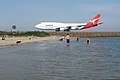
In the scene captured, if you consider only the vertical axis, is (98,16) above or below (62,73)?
above

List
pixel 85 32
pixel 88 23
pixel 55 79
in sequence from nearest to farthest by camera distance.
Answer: pixel 55 79
pixel 88 23
pixel 85 32

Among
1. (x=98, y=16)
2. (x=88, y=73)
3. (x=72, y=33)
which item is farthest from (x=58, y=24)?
(x=88, y=73)

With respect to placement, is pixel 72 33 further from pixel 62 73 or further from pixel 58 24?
pixel 62 73

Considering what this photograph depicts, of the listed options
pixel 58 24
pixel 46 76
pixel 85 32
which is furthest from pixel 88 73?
pixel 85 32

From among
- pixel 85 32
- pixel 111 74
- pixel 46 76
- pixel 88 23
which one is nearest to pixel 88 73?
pixel 111 74

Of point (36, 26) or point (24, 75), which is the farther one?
point (36, 26)

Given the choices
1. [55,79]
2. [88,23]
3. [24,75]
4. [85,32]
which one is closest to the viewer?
[55,79]

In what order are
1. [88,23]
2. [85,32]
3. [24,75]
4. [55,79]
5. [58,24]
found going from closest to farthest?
[55,79], [24,75], [58,24], [88,23], [85,32]

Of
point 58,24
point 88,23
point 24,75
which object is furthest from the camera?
point 88,23

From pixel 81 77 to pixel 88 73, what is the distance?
1.44m

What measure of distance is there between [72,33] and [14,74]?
139 meters

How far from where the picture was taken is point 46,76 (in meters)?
15.1

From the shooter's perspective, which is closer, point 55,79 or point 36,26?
point 55,79

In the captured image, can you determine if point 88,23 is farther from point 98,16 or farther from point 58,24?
point 58,24
